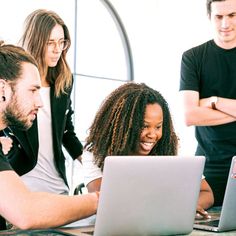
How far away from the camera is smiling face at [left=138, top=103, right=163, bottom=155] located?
7.04 feet

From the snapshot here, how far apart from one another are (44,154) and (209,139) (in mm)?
745

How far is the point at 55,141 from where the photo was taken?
A: 232cm

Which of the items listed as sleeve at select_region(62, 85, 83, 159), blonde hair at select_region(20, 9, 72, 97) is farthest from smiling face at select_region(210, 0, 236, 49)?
sleeve at select_region(62, 85, 83, 159)

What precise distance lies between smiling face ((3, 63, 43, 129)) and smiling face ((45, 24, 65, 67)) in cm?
65

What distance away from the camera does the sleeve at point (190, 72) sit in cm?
249

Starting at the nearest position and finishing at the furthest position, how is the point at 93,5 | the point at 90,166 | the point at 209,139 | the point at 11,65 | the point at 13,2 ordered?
the point at 11,65
the point at 90,166
the point at 209,139
the point at 93,5
the point at 13,2

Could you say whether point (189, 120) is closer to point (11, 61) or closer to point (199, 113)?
point (199, 113)

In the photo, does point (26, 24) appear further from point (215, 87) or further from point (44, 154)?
point (215, 87)

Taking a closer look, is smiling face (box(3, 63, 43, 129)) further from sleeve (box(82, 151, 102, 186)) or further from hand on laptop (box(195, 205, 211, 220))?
hand on laptop (box(195, 205, 211, 220))

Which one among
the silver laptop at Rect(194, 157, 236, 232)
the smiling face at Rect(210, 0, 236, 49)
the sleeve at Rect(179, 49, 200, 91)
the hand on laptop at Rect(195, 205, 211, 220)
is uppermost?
the smiling face at Rect(210, 0, 236, 49)

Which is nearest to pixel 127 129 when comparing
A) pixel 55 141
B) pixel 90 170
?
pixel 90 170

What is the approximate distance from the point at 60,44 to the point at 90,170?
0.58 m

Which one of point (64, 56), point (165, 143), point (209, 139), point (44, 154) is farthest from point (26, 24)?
point (209, 139)

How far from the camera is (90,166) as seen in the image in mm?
2135
